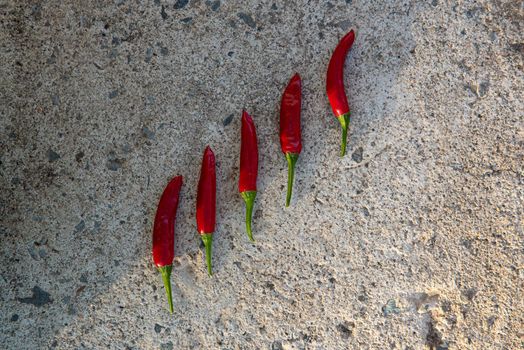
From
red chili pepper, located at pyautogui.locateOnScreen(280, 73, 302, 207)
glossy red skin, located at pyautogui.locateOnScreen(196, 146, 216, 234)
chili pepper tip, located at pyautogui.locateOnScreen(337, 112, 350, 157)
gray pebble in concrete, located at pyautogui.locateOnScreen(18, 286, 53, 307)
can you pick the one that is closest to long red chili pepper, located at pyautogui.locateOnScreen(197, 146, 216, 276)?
glossy red skin, located at pyautogui.locateOnScreen(196, 146, 216, 234)

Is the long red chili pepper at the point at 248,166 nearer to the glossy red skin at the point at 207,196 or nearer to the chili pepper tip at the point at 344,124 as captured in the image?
the glossy red skin at the point at 207,196

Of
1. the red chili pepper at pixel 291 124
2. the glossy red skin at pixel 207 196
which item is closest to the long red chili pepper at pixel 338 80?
the red chili pepper at pixel 291 124

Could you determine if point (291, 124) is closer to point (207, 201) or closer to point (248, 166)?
point (248, 166)

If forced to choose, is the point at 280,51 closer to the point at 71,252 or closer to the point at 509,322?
the point at 71,252

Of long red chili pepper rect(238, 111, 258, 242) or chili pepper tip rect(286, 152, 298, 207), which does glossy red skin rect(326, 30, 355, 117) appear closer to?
chili pepper tip rect(286, 152, 298, 207)

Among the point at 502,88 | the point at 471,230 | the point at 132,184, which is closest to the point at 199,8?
the point at 132,184
